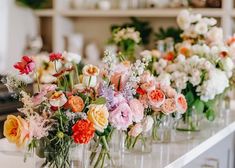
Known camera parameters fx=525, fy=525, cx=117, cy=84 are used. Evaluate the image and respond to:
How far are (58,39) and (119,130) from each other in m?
3.00

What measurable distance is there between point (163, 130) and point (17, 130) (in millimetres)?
743

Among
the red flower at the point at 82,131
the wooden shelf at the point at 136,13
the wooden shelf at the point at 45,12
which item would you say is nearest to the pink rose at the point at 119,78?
the red flower at the point at 82,131

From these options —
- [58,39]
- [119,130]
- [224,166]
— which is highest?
[58,39]

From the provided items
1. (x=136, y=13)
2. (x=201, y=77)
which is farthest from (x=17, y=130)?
(x=136, y=13)

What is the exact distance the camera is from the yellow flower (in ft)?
4.83

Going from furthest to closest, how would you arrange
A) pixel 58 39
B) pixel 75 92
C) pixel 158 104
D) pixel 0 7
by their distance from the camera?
pixel 58 39, pixel 0 7, pixel 158 104, pixel 75 92

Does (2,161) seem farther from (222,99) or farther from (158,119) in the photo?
(222,99)

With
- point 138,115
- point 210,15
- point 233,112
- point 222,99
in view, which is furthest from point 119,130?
point 210,15

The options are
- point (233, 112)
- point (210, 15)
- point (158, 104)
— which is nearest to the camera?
point (158, 104)

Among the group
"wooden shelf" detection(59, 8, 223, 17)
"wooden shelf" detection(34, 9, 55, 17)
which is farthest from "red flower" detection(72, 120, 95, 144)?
"wooden shelf" detection(34, 9, 55, 17)

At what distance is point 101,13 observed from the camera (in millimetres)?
4301

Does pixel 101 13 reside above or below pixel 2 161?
above

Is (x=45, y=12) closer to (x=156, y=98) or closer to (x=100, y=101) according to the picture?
(x=156, y=98)

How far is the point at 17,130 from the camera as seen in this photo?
1415mm
